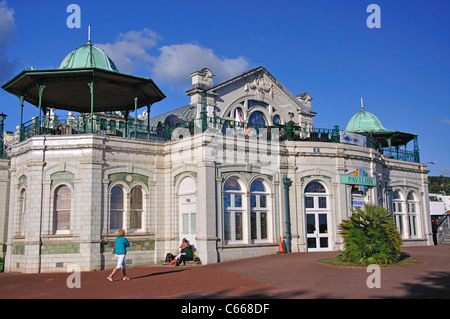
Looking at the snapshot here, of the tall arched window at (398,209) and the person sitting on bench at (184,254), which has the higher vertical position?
the tall arched window at (398,209)

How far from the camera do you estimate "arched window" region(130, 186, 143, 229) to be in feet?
66.6

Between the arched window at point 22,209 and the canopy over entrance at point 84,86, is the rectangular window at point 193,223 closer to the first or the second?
the canopy over entrance at point 84,86

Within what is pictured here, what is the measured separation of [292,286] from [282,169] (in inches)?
388

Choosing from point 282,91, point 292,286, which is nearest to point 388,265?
point 292,286

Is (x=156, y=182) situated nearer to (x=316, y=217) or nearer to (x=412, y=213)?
(x=316, y=217)

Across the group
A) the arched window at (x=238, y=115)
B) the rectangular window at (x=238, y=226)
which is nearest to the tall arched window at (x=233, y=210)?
the rectangular window at (x=238, y=226)

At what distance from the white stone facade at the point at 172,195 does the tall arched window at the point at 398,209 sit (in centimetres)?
491

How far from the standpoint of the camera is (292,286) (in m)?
12.4

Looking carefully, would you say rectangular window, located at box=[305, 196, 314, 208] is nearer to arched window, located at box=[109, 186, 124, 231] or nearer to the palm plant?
the palm plant

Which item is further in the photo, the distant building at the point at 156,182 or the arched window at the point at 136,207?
the arched window at the point at 136,207

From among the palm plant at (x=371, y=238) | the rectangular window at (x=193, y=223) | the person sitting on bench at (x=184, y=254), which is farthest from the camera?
the rectangular window at (x=193, y=223)

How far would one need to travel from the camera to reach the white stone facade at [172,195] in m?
18.9

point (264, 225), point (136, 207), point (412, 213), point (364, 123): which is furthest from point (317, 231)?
point (364, 123)
